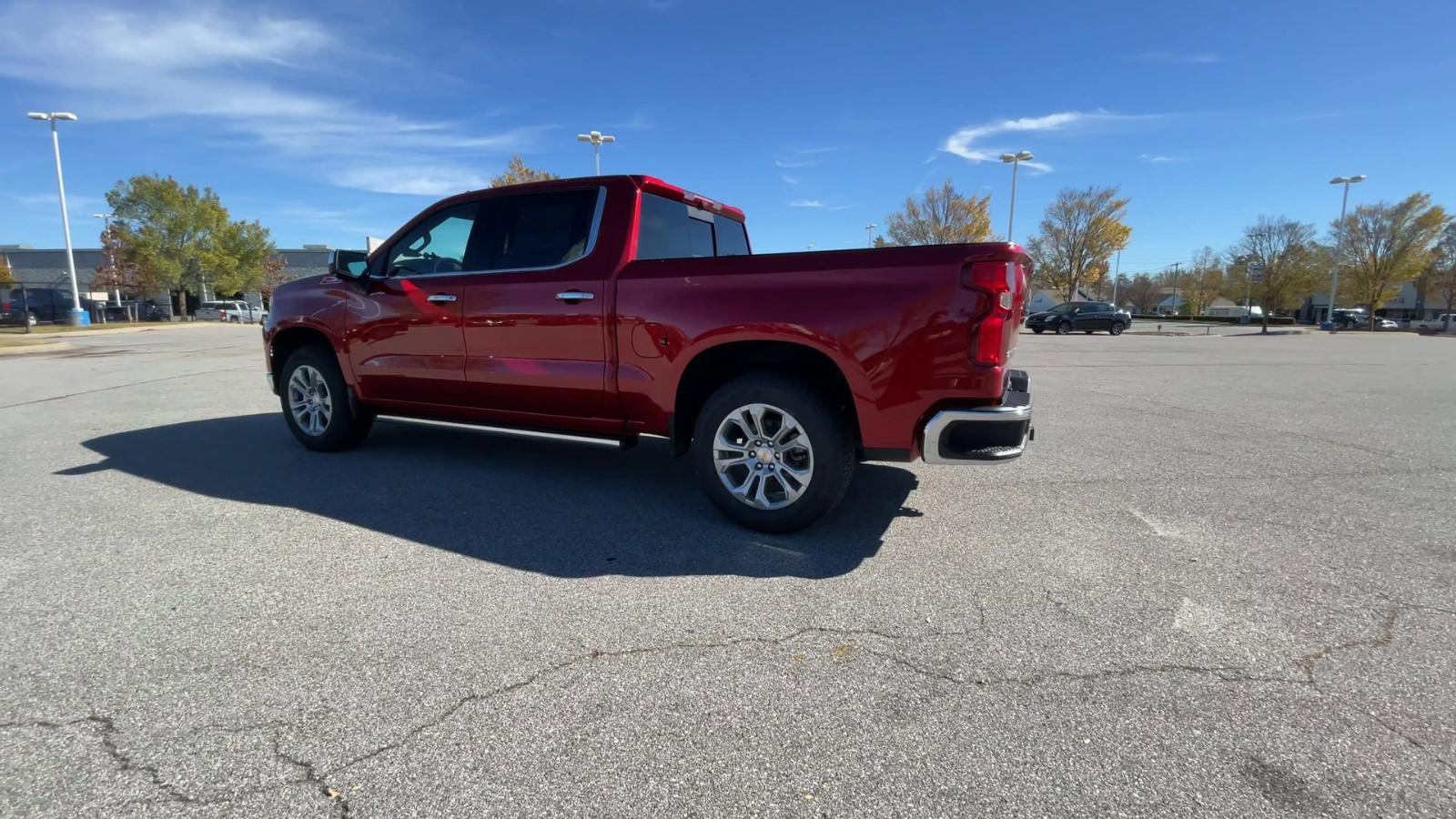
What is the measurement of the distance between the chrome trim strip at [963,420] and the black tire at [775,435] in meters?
0.45

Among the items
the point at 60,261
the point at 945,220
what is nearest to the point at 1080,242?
the point at 945,220

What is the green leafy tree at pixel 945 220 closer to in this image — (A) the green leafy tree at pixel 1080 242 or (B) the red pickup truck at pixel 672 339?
(A) the green leafy tree at pixel 1080 242

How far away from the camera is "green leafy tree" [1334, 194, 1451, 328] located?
4778cm

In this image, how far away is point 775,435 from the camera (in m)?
3.81

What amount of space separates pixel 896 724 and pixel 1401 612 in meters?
2.44

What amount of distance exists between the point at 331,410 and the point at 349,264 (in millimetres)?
1191

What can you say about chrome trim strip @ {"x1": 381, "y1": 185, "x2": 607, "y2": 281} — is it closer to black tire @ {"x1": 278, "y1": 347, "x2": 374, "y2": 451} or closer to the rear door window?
the rear door window

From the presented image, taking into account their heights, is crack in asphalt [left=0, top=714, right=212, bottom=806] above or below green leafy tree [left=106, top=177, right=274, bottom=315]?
below

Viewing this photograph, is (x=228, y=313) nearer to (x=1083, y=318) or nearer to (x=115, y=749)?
(x=1083, y=318)

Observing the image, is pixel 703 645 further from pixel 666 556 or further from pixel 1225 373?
pixel 1225 373

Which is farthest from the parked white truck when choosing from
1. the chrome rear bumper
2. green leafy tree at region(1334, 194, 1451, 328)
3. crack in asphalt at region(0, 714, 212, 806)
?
crack in asphalt at region(0, 714, 212, 806)

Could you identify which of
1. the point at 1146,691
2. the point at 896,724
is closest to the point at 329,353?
the point at 896,724

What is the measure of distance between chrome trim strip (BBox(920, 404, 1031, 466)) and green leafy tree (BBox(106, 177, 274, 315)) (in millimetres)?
57166

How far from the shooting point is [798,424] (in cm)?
370
